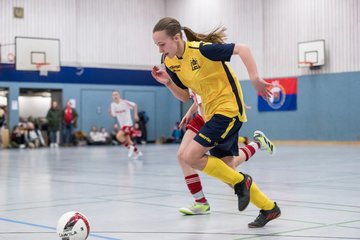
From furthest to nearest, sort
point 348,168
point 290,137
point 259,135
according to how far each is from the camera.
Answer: point 290,137
point 348,168
point 259,135

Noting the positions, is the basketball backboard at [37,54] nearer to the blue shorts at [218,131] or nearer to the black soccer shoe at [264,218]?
the blue shorts at [218,131]

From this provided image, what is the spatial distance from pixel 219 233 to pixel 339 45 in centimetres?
2357

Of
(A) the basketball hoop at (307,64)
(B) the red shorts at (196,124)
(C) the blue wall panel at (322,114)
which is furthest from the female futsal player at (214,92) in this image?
(A) the basketball hoop at (307,64)

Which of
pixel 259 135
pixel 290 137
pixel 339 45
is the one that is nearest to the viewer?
pixel 259 135

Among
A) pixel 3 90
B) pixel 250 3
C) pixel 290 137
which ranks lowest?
pixel 290 137

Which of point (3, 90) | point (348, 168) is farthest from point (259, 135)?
point (3, 90)

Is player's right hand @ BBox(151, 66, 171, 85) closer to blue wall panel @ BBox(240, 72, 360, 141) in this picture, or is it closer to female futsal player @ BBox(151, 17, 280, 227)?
female futsal player @ BBox(151, 17, 280, 227)

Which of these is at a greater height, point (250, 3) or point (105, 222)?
point (250, 3)

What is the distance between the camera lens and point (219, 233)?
520 cm

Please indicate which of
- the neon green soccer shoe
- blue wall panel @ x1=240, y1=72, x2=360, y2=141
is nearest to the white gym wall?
blue wall panel @ x1=240, y1=72, x2=360, y2=141

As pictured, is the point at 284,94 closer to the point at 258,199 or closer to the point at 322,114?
the point at 322,114

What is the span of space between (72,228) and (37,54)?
2488 centimetres

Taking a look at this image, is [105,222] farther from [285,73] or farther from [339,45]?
[285,73]

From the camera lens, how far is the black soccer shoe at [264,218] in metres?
5.45
